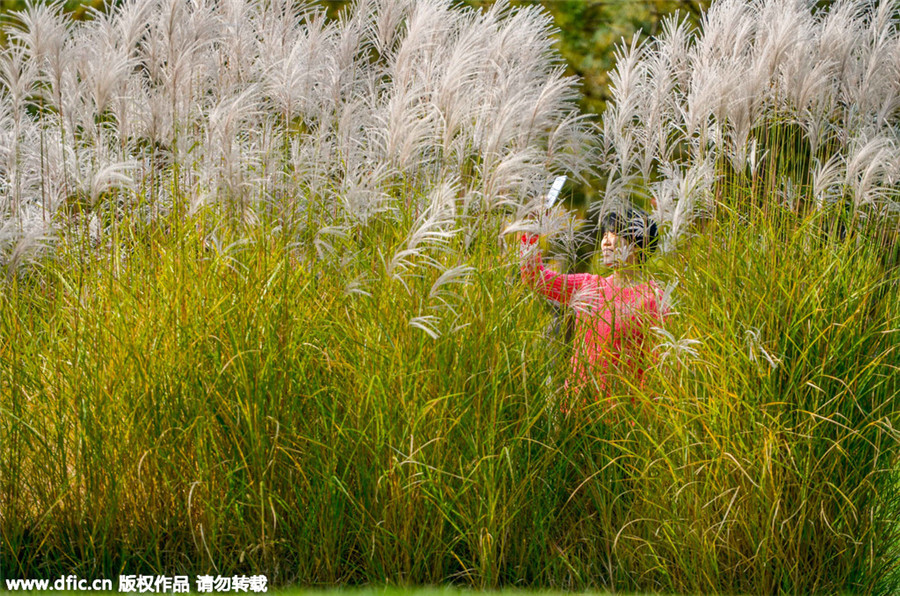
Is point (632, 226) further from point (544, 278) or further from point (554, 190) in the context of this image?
point (544, 278)

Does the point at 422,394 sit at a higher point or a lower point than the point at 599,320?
lower

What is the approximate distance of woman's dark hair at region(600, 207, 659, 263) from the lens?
3719 mm

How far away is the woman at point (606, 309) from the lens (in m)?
3.43

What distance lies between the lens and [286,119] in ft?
12.2

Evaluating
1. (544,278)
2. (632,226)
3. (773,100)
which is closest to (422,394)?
(544,278)

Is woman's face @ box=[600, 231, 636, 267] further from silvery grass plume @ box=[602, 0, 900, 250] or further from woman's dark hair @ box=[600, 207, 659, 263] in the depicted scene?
silvery grass plume @ box=[602, 0, 900, 250]

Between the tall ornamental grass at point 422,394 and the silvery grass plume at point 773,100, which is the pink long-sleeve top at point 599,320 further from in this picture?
the silvery grass plume at point 773,100

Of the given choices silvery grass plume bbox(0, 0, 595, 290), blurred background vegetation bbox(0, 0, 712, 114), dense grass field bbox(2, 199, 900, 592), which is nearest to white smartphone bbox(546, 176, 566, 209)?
silvery grass plume bbox(0, 0, 595, 290)

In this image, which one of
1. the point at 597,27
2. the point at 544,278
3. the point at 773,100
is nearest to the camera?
the point at 544,278

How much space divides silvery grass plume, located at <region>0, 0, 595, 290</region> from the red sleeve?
168 mm

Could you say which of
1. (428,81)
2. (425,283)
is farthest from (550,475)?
(428,81)

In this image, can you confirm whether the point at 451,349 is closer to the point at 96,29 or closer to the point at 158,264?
the point at 158,264

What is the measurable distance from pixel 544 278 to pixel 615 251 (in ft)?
1.16

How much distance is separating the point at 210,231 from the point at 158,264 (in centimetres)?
24
